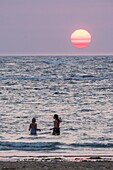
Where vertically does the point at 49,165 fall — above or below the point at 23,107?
below

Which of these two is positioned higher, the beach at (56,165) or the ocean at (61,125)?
the ocean at (61,125)

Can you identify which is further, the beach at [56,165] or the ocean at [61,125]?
the ocean at [61,125]

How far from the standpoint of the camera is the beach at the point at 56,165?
1516 cm

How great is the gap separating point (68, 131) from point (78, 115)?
7040 millimetres

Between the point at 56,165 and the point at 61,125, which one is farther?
the point at 61,125

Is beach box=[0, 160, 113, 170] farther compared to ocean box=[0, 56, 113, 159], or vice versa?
ocean box=[0, 56, 113, 159]

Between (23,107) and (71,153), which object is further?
(23,107)

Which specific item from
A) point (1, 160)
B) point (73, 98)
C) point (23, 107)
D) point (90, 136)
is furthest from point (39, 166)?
point (73, 98)

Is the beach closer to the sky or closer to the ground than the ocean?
closer to the ground

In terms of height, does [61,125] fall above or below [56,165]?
above

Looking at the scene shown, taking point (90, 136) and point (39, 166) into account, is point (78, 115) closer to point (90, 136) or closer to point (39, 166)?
point (90, 136)

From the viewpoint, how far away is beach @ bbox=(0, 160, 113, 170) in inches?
597

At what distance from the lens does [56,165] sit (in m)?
15.7

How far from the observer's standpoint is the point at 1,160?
17391mm
